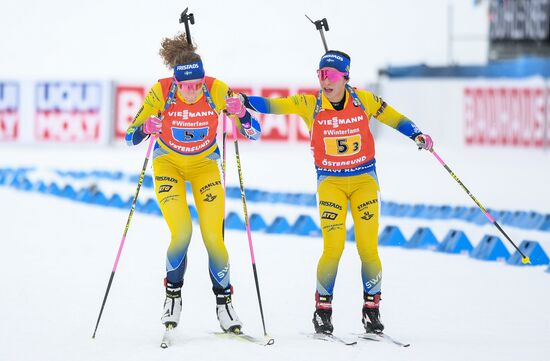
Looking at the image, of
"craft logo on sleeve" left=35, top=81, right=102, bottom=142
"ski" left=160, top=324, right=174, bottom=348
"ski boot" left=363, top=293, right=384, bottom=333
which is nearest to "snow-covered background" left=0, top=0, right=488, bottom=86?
"craft logo on sleeve" left=35, top=81, right=102, bottom=142

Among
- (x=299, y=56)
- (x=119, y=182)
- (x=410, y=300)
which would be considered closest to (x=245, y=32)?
(x=299, y=56)

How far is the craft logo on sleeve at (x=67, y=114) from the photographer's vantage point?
26672 millimetres

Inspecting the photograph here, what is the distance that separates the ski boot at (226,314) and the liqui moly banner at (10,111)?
20.3 meters

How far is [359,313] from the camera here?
8398mm

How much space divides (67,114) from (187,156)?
1977 centimetres

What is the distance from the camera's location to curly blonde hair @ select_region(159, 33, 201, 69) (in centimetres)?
743

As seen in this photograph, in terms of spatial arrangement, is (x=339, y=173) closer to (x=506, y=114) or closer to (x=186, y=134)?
(x=186, y=134)

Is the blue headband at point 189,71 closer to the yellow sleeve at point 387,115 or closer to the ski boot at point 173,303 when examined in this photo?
the yellow sleeve at point 387,115

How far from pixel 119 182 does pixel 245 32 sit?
6661cm

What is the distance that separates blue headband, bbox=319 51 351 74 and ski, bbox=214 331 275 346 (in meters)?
1.96

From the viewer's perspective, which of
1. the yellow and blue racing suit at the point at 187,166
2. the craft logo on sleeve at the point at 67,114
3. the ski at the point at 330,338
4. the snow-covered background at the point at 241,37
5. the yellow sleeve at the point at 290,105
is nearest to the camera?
the ski at the point at 330,338

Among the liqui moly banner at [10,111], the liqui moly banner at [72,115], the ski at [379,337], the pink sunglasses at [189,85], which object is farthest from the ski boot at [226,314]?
the liqui moly banner at [10,111]

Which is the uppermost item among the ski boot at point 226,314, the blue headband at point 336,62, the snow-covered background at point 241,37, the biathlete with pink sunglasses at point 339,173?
the snow-covered background at point 241,37

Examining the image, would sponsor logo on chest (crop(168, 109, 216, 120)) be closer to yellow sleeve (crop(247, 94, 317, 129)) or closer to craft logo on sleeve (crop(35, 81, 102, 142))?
yellow sleeve (crop(247, 94, 317, 129))
